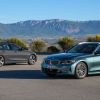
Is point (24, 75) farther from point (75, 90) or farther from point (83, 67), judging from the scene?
point (75, 90)

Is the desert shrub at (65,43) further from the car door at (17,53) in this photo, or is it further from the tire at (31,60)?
the car door at (17,53)

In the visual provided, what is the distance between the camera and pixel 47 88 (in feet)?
51.8

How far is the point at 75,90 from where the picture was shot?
50.3 feet

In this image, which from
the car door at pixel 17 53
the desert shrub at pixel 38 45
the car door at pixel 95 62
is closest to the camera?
the car door at pixel 95 62

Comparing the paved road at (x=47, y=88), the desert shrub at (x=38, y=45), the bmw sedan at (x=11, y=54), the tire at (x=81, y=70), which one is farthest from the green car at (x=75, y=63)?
the desert shrub at (x=38, y=45)

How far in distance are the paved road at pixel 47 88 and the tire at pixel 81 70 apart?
0.76ft

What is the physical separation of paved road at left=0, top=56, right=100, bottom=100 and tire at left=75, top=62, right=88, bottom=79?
0.76 feet

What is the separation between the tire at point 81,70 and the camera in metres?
18.9

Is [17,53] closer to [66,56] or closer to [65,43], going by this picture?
[66,56]

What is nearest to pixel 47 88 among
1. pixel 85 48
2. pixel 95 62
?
pixel 95 62

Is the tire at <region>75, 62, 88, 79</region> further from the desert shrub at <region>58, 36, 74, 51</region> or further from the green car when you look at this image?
the desert shrub at <region>58, 36, 74, 51</region>

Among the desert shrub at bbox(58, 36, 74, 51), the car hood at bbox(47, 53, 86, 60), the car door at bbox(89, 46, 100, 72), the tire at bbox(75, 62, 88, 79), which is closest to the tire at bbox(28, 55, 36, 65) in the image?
the car hood at bbox(47, 53, 86, 60)

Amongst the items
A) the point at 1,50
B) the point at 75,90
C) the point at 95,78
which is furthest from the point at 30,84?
the point at 1,50

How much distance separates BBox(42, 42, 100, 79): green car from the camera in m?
18.9
